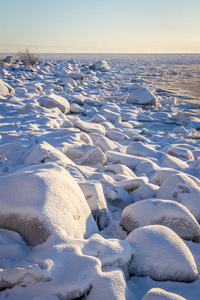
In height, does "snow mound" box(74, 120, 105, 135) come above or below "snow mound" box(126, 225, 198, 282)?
above

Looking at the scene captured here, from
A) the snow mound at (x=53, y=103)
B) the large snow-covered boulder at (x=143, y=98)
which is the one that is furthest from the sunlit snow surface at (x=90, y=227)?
the large snow-covered boulder at (x=143, y=98)

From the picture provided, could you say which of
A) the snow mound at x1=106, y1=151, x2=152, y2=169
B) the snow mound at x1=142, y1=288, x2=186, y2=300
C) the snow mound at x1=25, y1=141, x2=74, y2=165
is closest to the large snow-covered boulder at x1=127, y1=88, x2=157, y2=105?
the snow mound at x1=106, y1=151, x2=152, y2=169

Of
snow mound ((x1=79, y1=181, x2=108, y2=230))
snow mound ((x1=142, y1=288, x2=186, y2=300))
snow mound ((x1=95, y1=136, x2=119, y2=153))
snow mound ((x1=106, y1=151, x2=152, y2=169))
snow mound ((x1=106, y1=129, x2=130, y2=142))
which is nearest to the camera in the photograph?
snow mound ((x1=142, y1=288, x2=186, y2=300))

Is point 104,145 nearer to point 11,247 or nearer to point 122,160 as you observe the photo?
point 122,160

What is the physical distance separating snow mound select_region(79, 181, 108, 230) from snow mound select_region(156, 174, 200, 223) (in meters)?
0.70

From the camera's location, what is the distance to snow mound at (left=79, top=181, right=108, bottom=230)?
7.07 ft

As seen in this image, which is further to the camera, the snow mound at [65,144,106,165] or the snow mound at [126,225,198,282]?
the snow mound at [65,144,106,165]

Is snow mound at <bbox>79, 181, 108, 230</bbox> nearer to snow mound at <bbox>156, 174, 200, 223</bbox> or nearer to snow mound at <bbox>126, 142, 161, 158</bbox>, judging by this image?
snow mound at <bbox>156, 174, 200, 223</bbox>

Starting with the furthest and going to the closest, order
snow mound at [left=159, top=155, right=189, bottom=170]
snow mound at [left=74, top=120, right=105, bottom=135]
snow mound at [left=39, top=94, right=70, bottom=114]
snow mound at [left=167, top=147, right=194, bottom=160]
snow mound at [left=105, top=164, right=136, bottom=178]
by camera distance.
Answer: snow mound at [left=39, top=94, right=70, bottom=114] → snow mound at [left=74, top=120, right=105, bottom=135] → snow mound at [left=167, top=147, right=194, bottom=160] → snow mound at [left=159, top=155, right=189, bottom=170] → snow mound at [left=105, top=164, right=136, bottom=178]

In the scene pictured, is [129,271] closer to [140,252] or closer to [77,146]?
[140,252]

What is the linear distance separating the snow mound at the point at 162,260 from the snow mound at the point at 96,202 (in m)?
0.53

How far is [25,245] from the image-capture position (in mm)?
1542

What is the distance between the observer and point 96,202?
2178 millimetres

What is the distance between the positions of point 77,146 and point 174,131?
10.7 feet
